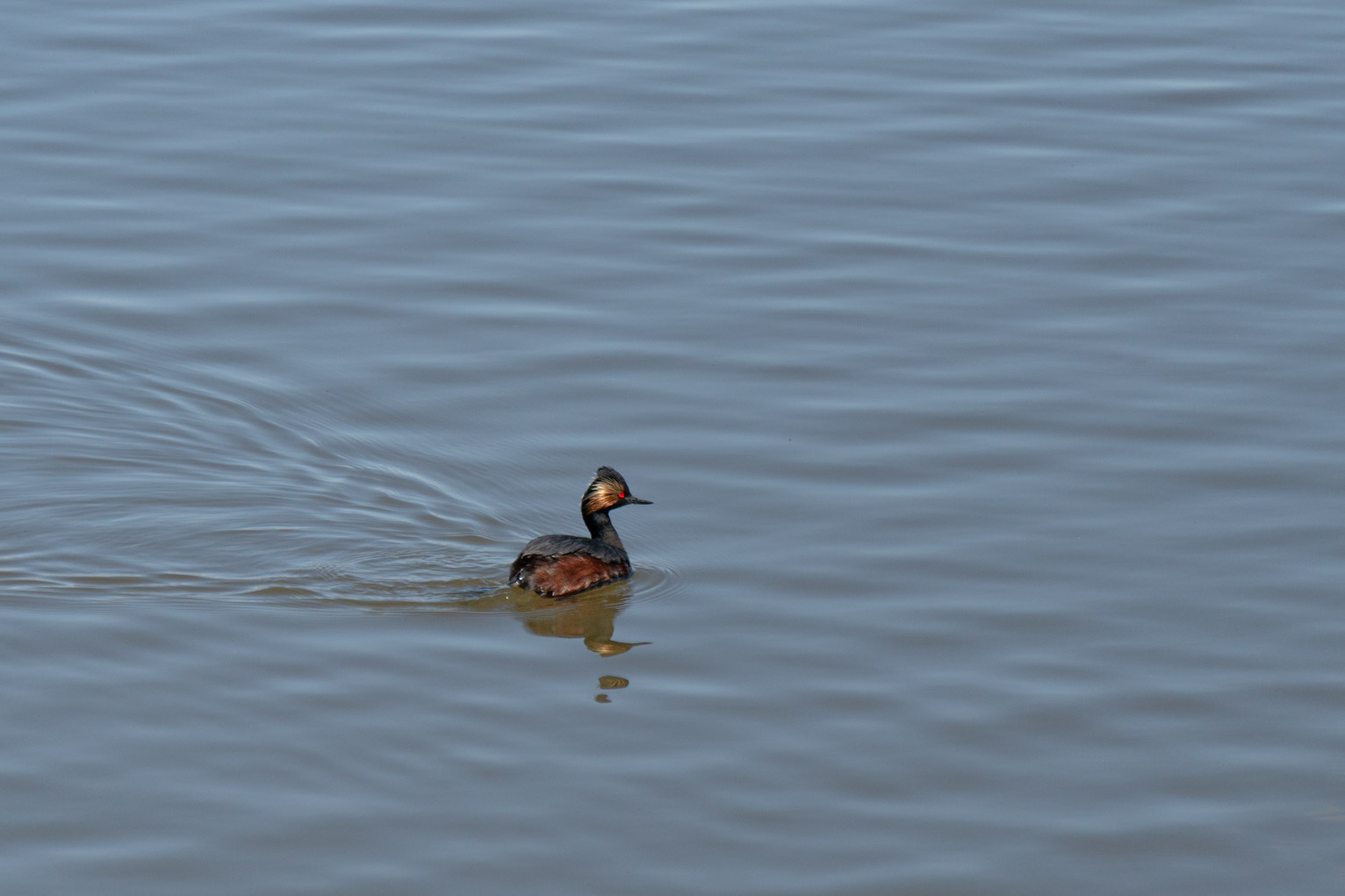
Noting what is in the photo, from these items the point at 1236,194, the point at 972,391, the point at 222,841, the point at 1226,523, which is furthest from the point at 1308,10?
the point at 222,841

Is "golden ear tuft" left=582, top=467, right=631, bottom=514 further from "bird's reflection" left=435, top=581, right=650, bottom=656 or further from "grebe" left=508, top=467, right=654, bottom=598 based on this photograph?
"bird's reflection" left=435, top=581, right=650, bottom=656

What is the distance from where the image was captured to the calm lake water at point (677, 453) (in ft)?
26.3

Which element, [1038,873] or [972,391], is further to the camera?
[972,391]

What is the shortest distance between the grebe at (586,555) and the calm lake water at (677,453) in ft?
0.41

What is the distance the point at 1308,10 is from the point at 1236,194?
6.15m

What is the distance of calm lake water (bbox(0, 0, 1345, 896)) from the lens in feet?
26.3

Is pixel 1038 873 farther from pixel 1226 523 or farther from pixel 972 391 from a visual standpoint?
pixel 972 391

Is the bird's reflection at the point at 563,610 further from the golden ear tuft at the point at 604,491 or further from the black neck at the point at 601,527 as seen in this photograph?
the golden ear tuft at the point at 604,491

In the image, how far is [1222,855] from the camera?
25.8 feet

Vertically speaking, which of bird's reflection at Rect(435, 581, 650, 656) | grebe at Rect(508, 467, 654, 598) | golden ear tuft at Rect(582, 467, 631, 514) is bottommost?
bird's reflection at Rect(435, 581, 650, 656)

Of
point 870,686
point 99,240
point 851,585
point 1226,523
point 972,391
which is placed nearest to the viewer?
point 870,686

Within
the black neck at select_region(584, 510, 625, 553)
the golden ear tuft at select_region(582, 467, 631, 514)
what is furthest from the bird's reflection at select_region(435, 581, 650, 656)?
the golden ear tuft at select_region(582, 467, 631, 514)

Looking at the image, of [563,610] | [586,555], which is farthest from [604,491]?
[563,610]

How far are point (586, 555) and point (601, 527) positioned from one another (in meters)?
0.42
